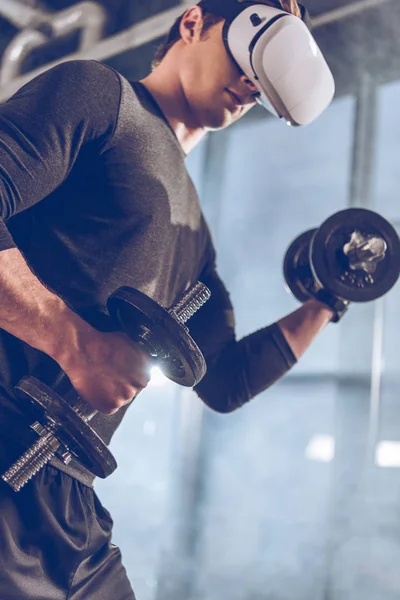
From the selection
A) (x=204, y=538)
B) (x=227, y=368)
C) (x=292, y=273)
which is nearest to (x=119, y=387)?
(x=227, y=368)

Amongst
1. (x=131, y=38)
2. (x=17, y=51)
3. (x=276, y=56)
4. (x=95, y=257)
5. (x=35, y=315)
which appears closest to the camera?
(x=35, y=315)

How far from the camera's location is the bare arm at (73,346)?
82cm

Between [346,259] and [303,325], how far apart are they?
0.51 ft

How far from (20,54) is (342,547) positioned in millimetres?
2852

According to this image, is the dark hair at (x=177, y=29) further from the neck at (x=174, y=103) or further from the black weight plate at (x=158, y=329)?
the black weight plate at (x=158, y=329)

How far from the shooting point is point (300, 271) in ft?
4.75

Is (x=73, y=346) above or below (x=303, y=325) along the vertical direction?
above

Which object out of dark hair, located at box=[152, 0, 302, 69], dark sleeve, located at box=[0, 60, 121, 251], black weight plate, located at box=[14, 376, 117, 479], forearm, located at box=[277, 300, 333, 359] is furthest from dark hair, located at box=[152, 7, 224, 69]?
black weight plate, located at box=[14, 376, 117, 479]

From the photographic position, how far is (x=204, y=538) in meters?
2.90

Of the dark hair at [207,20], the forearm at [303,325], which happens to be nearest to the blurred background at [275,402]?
the forearm at [303,325]

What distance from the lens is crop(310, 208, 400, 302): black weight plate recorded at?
1261 mm

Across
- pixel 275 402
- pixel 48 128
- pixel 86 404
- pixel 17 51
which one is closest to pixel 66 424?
pixel 86 404

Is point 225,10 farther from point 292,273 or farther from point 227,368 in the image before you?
point 227,368

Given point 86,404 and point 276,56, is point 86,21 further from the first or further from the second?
point 86,404
